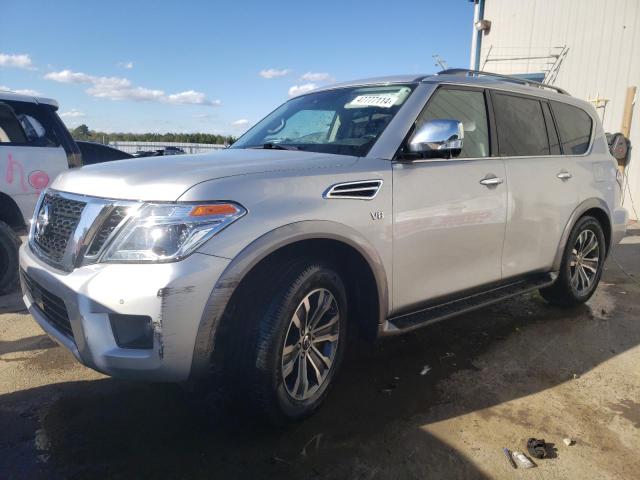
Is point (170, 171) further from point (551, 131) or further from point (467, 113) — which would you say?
point (551, 131)

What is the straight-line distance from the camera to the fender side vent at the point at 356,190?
2574 millimetres

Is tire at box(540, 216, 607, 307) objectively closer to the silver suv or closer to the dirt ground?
the silver suv

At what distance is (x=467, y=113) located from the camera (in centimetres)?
349

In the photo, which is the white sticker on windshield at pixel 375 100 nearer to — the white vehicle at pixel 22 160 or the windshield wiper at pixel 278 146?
the windshield wiper at pixel 278 146

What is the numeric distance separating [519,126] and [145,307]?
124 inches

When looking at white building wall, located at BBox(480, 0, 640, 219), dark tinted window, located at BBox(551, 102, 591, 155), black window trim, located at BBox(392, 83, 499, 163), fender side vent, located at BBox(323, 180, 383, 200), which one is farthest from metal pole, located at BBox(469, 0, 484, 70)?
fender side vent, located at BBox(323, 180, 383, 200)

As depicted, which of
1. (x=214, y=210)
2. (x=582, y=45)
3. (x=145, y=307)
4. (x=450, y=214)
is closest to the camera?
(x=145, y=307)

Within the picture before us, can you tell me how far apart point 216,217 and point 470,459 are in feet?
5.40

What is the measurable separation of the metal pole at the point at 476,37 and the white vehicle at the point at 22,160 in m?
10.4

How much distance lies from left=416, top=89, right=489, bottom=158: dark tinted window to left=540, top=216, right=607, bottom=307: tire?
143 cm

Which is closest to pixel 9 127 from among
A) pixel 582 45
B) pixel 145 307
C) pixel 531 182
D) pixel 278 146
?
pixel 278 146

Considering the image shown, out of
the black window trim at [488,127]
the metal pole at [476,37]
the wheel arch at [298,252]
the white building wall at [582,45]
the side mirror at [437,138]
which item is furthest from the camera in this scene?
the metal pole at [476,37]

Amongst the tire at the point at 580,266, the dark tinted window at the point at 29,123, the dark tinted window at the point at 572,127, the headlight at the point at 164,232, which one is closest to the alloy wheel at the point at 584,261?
the tire at the point at 580,266

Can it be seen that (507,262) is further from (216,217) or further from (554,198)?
(216,217)
